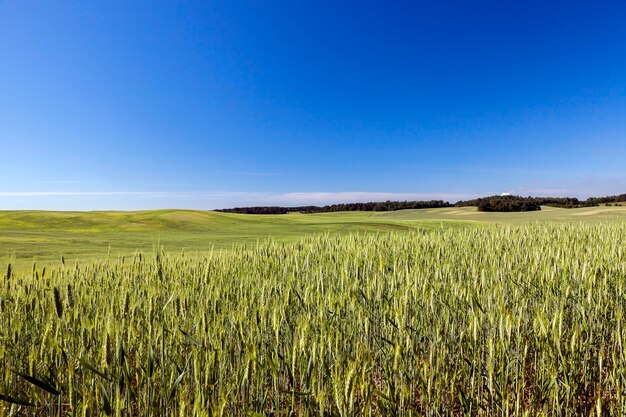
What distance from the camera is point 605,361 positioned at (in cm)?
262

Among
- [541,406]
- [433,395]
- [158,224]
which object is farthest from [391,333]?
[158,224]

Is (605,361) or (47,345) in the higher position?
(47,345)

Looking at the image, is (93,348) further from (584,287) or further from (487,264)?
(487,264)

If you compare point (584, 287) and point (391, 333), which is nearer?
point (391, 333)

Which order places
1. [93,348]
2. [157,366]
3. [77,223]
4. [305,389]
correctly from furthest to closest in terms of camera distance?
[77,223] < [93,348] < [157,366] < [305,389]

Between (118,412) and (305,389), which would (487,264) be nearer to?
(305,389)

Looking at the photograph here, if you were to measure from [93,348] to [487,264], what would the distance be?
14.1 ft

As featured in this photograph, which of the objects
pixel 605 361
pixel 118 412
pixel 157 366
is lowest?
pixel 605 361

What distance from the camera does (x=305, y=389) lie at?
167cm

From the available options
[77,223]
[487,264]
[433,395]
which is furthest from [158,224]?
[433,395]

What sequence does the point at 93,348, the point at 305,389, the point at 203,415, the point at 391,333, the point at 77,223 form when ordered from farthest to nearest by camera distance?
the point at 77,223 < the point at 391,333 < the point at 93,348 < the point at 305,389 < the point at 203,415

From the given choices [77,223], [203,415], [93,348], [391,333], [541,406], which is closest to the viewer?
[203,415]

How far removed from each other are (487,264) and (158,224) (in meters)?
20.6

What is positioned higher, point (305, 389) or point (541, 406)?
point (305, 389)
